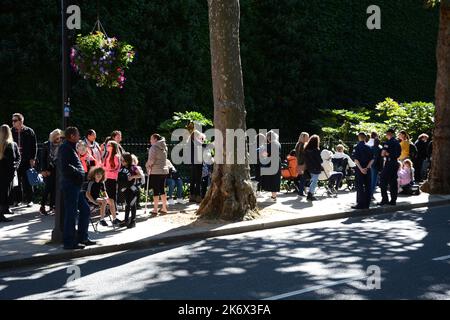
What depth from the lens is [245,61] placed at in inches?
1056

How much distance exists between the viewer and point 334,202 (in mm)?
16062

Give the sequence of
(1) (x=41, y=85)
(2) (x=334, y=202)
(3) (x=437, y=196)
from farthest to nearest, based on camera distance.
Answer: (1) (x=41, y=85) < (3) (x=437, y=196) < (2) (x=334, y=202)

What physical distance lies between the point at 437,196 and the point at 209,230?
8469 mm

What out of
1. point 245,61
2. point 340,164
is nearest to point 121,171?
point 340,164

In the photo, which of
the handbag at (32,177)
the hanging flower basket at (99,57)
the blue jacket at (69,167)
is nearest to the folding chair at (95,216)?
the handbag at (32,177)

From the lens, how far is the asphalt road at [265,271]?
24.6ft

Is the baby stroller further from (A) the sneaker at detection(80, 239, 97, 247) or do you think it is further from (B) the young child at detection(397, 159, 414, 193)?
(A) the sneaker at detection(80, 239, 97, 247)

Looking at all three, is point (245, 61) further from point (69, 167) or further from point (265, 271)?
point (265, 271)

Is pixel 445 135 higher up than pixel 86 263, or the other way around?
pixel 445 135

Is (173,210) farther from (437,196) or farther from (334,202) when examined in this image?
(437,196)

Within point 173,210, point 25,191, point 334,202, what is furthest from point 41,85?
point 334,202

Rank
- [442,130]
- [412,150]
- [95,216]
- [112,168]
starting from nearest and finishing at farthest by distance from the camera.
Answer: [112,168]
[95,216]
[442,130]
[412,150]

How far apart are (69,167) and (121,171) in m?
2.64

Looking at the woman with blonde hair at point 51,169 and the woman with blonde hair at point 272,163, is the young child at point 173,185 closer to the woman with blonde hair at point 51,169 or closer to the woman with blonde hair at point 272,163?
the woman with blonde hair at point 272,163
